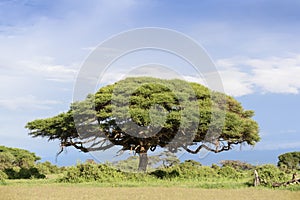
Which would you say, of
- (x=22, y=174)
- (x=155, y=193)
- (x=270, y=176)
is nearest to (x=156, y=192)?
(x=155, y=193)

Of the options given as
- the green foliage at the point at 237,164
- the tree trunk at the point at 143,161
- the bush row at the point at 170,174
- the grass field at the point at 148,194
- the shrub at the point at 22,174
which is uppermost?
the green foliage at the point at 237,164

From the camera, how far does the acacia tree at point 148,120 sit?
2969 cm

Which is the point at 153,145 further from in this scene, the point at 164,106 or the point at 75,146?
the point at 75,146

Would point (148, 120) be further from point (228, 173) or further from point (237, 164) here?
point (237, 164)

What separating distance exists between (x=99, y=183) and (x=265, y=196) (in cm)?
1026

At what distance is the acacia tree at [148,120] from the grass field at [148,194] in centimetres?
700

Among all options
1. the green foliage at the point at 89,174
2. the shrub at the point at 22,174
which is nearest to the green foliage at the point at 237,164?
the green foliage at the point at 89,174

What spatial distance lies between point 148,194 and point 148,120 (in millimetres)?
8596

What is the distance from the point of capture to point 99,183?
26.7 meters

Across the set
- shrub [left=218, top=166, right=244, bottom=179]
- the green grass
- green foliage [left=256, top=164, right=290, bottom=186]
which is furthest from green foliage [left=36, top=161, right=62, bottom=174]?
green foliage [left=256, top=164, right=290, bottom=186]

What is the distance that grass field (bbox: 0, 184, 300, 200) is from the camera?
20.0 meters

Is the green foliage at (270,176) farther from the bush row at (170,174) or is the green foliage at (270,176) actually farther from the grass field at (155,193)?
the grass field at (155,193)

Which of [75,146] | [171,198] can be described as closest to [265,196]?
[171,198]

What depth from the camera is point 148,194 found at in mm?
21062
